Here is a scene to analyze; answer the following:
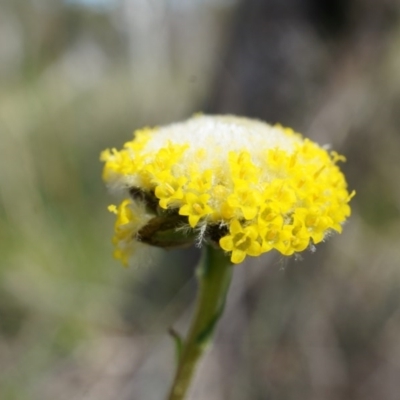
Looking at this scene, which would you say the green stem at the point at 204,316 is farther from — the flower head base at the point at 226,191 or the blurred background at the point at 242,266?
the blurred background at the point at 242,266

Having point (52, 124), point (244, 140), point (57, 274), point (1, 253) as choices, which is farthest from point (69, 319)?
point (244, 140)

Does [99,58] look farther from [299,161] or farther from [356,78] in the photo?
[299,161]

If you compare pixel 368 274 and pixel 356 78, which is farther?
pixel 368 274

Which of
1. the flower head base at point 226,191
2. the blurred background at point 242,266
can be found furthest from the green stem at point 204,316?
the blurred background at point 242,266

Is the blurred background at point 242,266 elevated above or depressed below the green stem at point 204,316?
above

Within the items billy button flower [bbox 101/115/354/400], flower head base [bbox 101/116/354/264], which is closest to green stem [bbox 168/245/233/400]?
billy button flower [bbox 101/115/354/400]

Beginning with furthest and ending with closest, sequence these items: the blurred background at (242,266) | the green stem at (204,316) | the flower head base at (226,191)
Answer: the blurred background at (242,266), the green stem at (204,316), the flower head base at (226,191)
